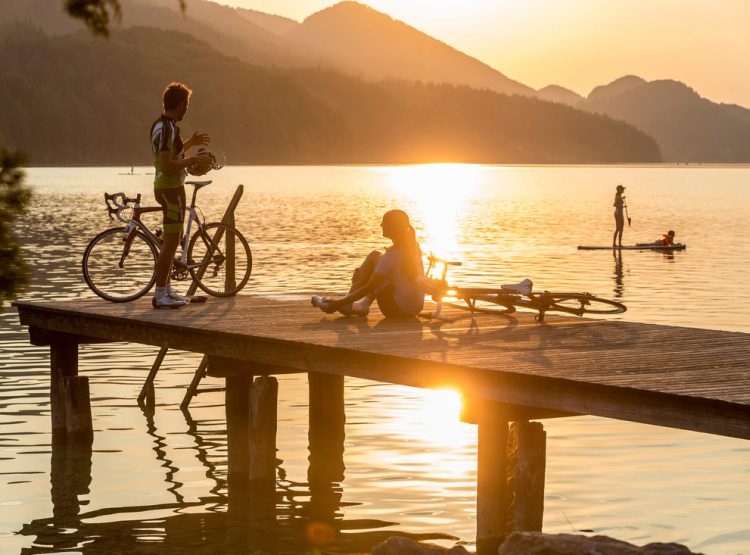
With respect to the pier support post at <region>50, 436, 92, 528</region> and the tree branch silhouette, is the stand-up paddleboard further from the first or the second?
the tree branch silhouette

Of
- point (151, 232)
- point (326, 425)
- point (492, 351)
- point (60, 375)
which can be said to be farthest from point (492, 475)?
point (60, 375)

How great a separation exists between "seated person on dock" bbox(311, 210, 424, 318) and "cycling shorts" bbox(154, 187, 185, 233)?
1.76 m

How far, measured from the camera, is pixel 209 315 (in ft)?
48.1

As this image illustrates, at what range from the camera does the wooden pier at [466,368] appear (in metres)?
9.66

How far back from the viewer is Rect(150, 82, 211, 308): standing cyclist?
14.0m

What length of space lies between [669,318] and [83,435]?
17010 millimetres

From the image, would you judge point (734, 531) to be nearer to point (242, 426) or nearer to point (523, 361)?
point (523, 361)

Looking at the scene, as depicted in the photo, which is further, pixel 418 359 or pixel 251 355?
pixel 251 355

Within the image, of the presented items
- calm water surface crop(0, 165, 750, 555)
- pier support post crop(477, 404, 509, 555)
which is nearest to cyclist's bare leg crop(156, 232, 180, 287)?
calm water surface crop(0, 165, 750, 555)

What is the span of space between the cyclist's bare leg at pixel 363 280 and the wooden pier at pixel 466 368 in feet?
0.52

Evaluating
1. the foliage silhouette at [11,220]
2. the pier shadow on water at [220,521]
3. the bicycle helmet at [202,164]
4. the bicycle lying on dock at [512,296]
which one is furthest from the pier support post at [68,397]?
the foliage silhouette at [11,220]

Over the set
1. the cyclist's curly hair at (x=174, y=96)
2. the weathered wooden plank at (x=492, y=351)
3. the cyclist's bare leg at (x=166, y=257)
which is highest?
the cyclist's curly hair at (x=174, y=96)

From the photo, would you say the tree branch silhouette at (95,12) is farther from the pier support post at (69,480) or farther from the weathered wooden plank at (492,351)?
the pier support post at (69,480)

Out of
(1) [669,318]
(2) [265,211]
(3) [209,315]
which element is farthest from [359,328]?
(2) [265,211]
